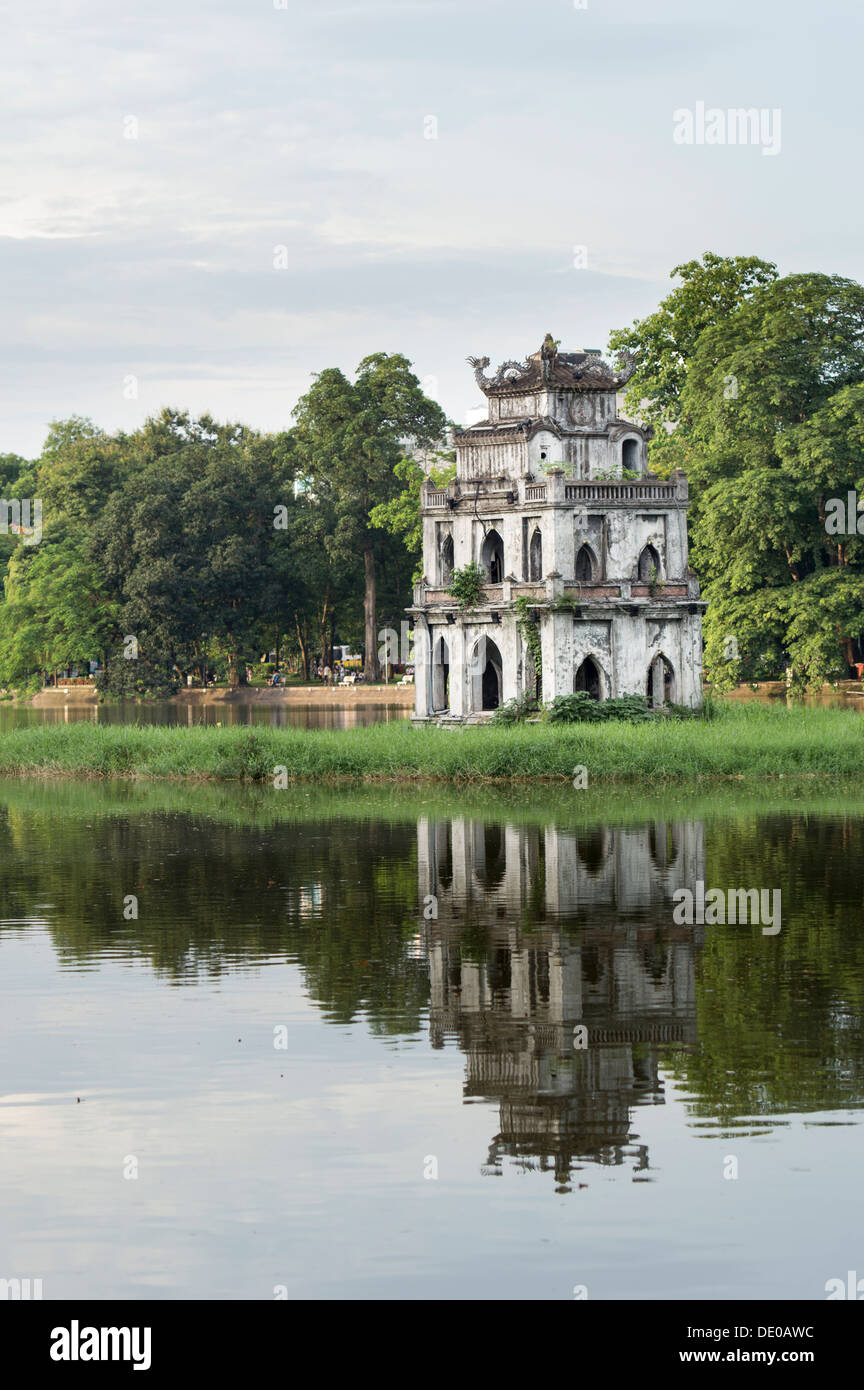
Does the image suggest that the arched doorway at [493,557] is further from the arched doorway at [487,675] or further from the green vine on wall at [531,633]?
the green vine on wall at [531,633]

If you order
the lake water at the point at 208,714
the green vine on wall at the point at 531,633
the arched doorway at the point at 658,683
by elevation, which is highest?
the green vine on wall at the point at 531,633

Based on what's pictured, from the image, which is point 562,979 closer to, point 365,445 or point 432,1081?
point 432,1081

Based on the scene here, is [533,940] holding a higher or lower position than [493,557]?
lower

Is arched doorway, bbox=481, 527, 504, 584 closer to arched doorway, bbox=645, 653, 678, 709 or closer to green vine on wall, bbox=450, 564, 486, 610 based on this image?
green vine on wall, bbox=450, 564, 486, 610

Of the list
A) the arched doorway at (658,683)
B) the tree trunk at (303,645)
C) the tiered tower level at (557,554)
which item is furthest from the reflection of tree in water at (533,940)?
the tree trunk at (303,645)

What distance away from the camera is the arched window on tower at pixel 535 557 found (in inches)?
2283

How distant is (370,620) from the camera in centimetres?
10625

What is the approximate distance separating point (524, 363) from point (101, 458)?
68.7m

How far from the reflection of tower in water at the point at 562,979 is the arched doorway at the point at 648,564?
25895 mm

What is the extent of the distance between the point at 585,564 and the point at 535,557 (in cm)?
162

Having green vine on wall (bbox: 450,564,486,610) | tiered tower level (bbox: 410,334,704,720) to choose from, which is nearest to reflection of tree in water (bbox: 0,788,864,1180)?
tiered tower level (bbox: 410,334,704,720)

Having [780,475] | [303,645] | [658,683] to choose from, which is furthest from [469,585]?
[303,645]

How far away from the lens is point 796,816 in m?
36.2

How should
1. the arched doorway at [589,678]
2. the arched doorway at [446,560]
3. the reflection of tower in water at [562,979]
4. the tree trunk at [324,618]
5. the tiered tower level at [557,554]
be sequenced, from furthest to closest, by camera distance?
the tree trunk at [324,618] → the arched doorway at [446,560] → the arched doorway at [589,678] → the tiered tower level at [557,554] → the reflection of tower in water at [562,979]
